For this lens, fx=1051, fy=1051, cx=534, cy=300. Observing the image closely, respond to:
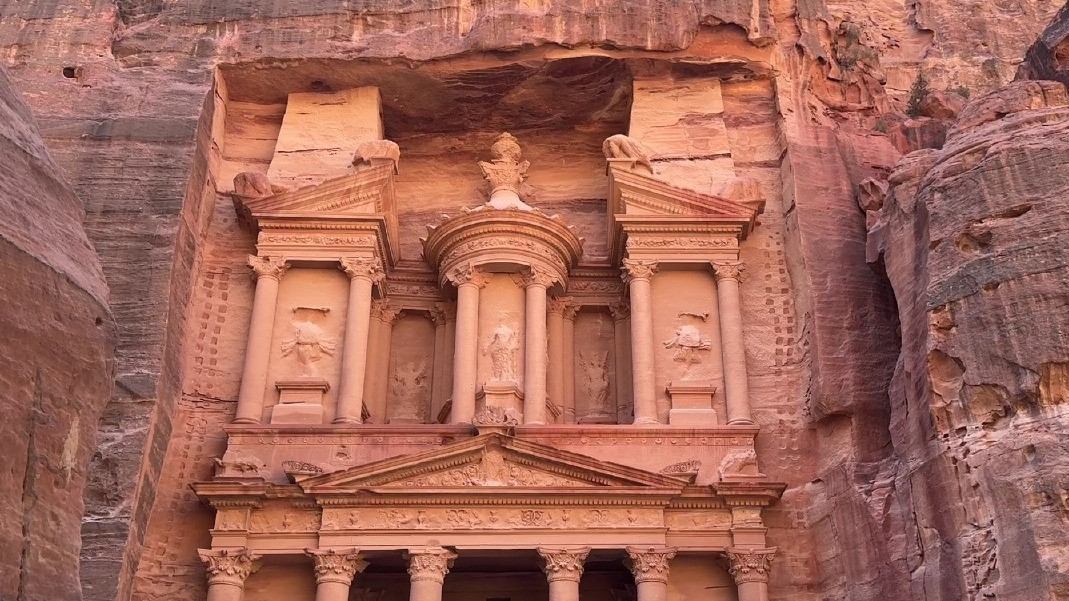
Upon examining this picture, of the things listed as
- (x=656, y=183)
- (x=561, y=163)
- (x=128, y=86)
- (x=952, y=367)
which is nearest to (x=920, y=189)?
(x=952, y=367)

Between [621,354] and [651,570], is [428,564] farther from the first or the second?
[621,354]

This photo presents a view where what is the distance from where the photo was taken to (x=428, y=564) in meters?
13.8

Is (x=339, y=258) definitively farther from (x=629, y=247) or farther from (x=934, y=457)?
(x=934, y=457)

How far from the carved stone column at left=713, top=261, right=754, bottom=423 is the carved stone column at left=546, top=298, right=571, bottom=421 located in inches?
108

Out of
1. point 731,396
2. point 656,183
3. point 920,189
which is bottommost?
point 731,396

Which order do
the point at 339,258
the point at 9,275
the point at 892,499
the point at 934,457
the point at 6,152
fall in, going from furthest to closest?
the point at 339,258 < the point at 892,499 < the point at 934,457 < the point at 6,152 < the point at 9,275

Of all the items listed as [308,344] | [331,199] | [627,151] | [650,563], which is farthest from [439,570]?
[627,151]

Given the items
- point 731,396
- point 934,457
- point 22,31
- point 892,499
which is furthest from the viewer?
point 22,31

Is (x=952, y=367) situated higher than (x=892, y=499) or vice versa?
(x=952, y=367)

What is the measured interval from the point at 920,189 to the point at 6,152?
11.1 m

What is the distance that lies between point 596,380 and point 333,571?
5945 millimetres

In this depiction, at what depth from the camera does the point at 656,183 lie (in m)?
17.5

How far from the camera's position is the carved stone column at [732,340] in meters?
15.7

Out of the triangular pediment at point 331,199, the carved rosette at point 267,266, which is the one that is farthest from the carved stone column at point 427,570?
the triangular pediment at point 331,199
